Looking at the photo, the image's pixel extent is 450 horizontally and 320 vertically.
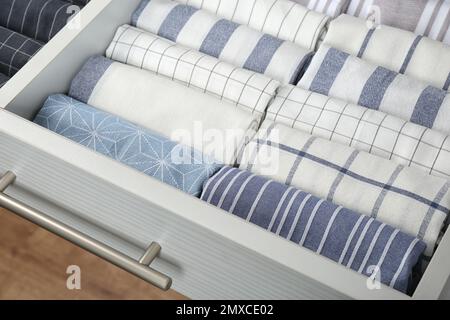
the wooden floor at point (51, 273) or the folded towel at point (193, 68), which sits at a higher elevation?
the folded towel at point (193, 68)

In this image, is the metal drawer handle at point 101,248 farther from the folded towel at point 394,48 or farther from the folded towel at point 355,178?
the folded towel at point 394,48

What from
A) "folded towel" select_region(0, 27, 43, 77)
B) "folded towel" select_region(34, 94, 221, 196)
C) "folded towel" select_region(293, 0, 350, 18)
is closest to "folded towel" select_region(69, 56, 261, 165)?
"folded towel" select_region(34, 94, 221, 196)

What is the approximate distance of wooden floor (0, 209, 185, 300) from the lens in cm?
68

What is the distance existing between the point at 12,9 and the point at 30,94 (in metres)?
0.30

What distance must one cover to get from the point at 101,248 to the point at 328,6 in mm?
579

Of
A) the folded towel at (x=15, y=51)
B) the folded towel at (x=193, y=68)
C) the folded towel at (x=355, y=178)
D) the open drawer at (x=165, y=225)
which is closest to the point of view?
the open drawer at (x=165, y=225)

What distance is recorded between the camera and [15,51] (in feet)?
3.19

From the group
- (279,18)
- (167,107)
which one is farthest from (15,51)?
(279,18)

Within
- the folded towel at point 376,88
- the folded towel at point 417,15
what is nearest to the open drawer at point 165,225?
the folded towel at point 376,88

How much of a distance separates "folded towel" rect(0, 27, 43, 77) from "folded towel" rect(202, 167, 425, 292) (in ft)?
1.40

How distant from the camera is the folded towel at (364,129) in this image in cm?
78

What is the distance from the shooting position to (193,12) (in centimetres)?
96

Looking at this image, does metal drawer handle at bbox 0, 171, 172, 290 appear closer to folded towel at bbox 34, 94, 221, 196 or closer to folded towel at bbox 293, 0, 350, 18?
folded towel at bbox 34, 94, 221, 196

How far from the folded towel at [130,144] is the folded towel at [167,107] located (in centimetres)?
3
